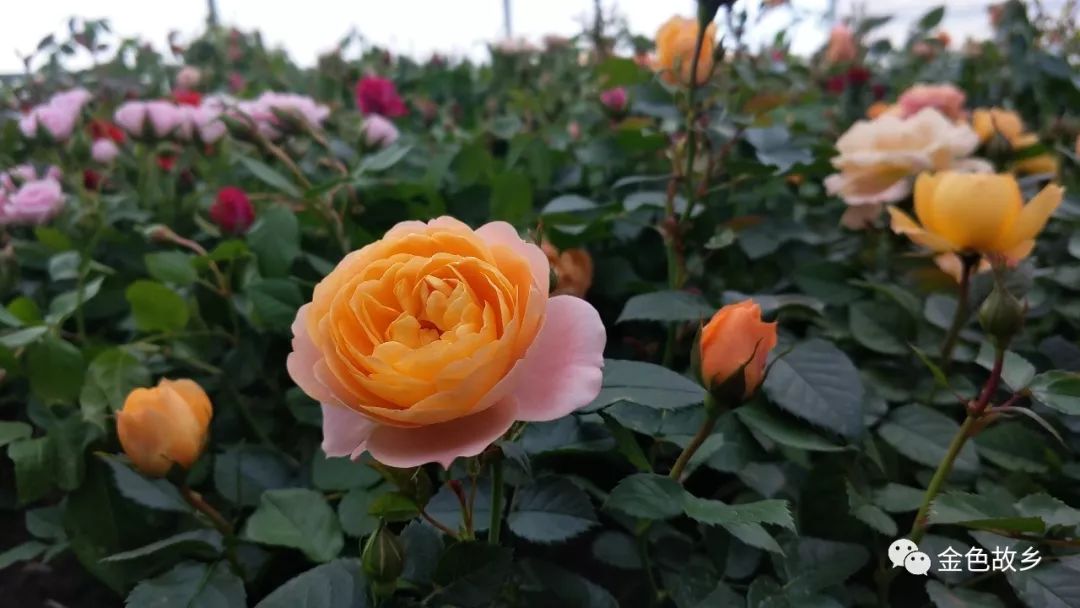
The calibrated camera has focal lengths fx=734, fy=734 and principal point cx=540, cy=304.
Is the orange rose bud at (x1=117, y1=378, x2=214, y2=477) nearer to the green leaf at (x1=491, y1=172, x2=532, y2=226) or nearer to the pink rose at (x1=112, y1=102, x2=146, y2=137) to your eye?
the green leaf at (x1=491, y1=172, x2=532, y2=226)

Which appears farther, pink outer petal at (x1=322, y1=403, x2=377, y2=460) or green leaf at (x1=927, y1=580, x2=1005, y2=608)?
green leaf at (x1=927, y1=580, x2=1005, y2=608)

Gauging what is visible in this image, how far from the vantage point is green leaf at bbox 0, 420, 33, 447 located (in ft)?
1.62

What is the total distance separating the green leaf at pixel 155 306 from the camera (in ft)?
1.80

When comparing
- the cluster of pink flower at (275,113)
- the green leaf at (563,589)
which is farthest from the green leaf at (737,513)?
the cluster of pink flower at (275,113)

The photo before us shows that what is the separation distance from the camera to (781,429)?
1.28 feet

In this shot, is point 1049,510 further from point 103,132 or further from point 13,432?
point 103,132

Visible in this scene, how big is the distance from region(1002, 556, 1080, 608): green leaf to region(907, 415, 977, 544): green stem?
5 centimetres

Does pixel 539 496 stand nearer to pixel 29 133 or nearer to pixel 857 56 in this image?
pixel 29 133

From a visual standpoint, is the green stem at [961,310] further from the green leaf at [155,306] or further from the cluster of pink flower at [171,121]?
the cluster of pink flower at [171,121]

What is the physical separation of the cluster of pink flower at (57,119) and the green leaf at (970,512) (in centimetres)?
98

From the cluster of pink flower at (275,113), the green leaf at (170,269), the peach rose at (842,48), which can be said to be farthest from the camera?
the peach rose at (842,48)

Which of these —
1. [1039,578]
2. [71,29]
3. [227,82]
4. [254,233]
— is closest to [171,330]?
[254,233]

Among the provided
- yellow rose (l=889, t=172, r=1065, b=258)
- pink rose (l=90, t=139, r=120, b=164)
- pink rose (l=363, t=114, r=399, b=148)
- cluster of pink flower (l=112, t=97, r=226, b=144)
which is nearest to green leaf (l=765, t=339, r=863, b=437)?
yellow rose (l=889, t=172, r=1065, b=258)

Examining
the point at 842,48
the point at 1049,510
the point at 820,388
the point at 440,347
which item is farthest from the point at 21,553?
the point at 842,48
